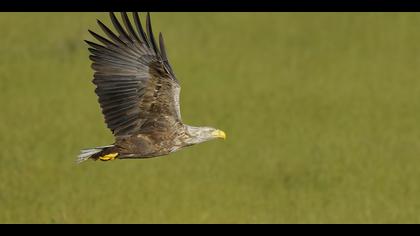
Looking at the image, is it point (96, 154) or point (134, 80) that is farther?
point (134, 80)

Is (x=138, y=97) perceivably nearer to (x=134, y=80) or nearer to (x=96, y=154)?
(x=134, y=80)

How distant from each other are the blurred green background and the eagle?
342cm

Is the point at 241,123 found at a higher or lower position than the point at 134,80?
higher

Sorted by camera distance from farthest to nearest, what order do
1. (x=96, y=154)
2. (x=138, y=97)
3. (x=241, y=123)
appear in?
1. (x=241, y=123)
2. (x=138, y=97)
3. (x=96, y=154)

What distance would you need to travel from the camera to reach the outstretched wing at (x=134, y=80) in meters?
10.5

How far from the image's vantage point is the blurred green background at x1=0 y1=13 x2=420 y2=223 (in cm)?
1470

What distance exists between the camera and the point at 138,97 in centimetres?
1069

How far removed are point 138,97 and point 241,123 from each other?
802 centimetres

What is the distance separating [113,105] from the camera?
35.5ft

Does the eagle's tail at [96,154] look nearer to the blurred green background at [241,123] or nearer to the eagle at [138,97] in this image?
the eagle at [138,97]

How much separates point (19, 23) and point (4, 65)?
105 inches

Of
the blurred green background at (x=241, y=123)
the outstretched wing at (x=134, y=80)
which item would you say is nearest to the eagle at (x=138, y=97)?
the outstretched wing at (x=134, y=80)

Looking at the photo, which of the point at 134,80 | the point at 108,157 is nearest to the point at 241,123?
the point at 134,80

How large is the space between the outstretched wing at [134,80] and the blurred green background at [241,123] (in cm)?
339
